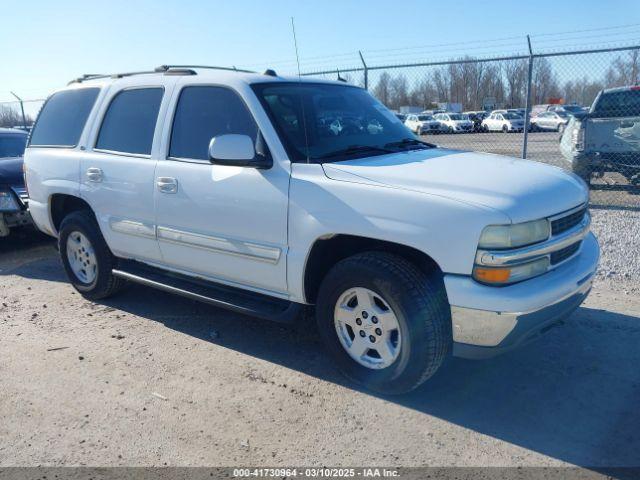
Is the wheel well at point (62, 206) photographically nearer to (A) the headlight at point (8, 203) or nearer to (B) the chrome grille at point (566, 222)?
(A) the headlight at point (8, 203)

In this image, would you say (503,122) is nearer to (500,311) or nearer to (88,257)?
(88,257)

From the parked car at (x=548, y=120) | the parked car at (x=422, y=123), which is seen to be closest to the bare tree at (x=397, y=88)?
the parked car at (x=422, y=123)

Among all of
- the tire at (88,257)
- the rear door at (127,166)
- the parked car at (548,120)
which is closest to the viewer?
the rear door at (127,166)

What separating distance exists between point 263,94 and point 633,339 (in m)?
3.30

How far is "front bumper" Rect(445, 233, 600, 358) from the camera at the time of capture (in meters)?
2.96

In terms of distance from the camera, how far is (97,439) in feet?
10.5

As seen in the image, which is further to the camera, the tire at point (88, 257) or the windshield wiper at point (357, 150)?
the tire at point (88, 257)

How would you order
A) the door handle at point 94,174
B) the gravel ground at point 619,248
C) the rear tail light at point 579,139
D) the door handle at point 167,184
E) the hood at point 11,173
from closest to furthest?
the door handle at point 167,184, the door handle at point 94,174, the gravel ground at point 619,248, the hood at point 11,173, the rear tail light at point 579,139

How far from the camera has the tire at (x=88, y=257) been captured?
512 cm

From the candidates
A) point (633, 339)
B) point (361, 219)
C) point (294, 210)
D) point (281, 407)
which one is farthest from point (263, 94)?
point (633, 339)

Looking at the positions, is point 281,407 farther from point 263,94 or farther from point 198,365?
point 263,94

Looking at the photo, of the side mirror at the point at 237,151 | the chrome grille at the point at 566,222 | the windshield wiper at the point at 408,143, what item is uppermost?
the side mirror at the point at 237,151

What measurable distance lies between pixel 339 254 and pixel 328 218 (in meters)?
0.41

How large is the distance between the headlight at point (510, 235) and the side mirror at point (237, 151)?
1.49m
